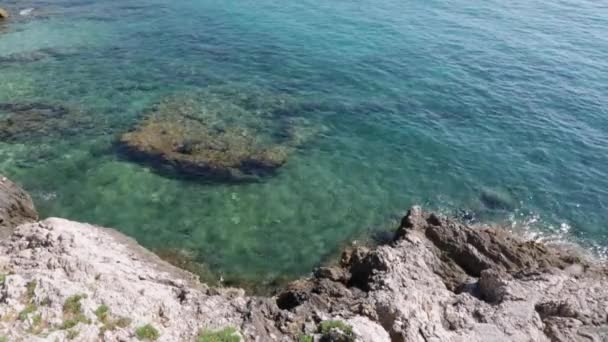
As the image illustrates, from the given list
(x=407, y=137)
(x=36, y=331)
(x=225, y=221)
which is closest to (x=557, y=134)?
(x=407, y=137)

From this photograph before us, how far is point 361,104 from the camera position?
1716 inches

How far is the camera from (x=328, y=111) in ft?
139

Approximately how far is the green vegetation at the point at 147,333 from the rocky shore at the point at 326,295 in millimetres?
53

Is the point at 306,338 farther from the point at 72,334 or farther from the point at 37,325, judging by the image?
the point at 37,325

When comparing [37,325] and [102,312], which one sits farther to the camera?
[102,312]

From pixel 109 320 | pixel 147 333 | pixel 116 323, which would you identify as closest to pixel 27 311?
pixel 109 320

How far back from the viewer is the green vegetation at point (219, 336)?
17.2 metres

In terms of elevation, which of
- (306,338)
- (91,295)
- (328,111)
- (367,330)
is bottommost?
(328,111)

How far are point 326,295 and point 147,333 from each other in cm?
775

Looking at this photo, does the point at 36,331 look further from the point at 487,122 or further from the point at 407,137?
the point at 487,122

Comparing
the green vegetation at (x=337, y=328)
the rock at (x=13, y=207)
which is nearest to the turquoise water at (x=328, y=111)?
the rock at (x=13, y=207)

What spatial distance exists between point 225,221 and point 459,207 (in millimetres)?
15544

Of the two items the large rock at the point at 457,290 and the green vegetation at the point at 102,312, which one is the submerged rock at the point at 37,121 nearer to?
the green vegetation at the point at 102,312

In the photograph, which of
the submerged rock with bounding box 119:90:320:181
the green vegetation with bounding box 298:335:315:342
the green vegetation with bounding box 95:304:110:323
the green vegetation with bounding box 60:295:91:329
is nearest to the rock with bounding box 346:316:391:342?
the green vegetation with bounding box 298:335:315:342
